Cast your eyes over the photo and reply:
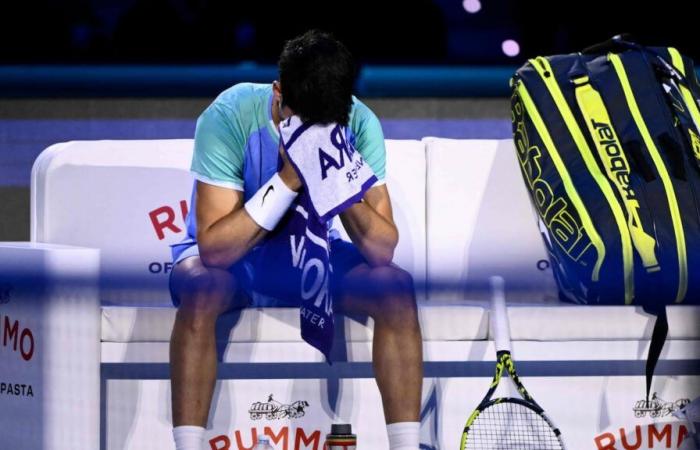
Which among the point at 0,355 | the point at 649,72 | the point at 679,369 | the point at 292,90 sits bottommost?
the point at 679,369

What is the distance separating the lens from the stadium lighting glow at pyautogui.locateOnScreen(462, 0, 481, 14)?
342cm

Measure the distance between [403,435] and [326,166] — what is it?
353mm

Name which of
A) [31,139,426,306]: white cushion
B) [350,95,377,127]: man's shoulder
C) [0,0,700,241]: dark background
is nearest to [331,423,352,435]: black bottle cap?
[350,95,377,127]: man's shoulder

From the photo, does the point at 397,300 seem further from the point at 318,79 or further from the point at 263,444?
the point at 318,79

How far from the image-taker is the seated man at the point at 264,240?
4.11 feet

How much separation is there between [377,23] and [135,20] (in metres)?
0.69

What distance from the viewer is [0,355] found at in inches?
57.3

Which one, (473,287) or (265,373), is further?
(265,373)

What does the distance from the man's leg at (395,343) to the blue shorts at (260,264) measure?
0.05 meters

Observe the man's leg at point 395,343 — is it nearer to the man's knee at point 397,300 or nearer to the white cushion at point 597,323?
the man's knee at point 397,300

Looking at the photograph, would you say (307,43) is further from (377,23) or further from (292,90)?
(377,23)

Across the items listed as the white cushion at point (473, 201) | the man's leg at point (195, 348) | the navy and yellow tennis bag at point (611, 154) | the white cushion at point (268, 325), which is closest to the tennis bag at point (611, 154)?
the navy and yellow tennis bag at point (611, 154)

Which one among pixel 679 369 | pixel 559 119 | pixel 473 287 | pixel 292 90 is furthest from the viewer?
pixel 559 119

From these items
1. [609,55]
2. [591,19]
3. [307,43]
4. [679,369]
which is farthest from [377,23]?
[679,369]
